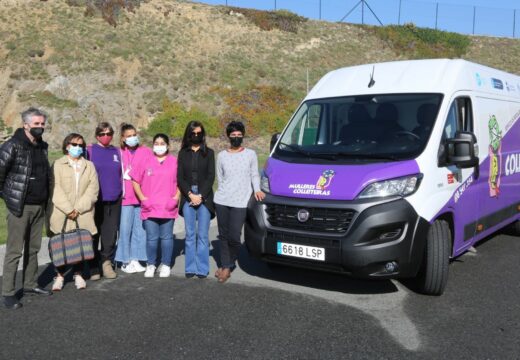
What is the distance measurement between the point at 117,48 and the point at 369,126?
33.1 m

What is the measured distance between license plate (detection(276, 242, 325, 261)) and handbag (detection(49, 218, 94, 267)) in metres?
2.14

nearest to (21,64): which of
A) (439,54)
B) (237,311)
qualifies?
(237,311)

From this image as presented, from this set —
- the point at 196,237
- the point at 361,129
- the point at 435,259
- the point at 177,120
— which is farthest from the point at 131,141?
the point at 177,120

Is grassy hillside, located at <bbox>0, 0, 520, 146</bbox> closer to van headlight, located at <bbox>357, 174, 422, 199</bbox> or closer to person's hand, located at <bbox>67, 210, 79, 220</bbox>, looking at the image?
person's hand, located at <bbox>67, 210, 79, 220</bbox>

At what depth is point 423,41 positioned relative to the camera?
49.1 m

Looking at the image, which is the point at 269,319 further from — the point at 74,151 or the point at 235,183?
the point at 74,151

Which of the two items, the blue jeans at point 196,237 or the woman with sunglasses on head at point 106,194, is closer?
the blue jeans at point 196,237

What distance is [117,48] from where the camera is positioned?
35.5 meters

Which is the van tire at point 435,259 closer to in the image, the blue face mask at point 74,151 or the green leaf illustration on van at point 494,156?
the green leaf illustration on van at point 494,156

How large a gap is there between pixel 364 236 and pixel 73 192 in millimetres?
3219

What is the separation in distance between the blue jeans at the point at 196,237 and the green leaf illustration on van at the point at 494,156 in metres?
3.62

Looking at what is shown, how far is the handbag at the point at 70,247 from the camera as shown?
544 cm

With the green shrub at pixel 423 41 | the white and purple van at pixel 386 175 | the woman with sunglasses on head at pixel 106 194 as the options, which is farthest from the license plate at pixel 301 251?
the green shrub at pixel 423 41

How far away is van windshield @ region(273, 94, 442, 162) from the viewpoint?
5.27 meters
